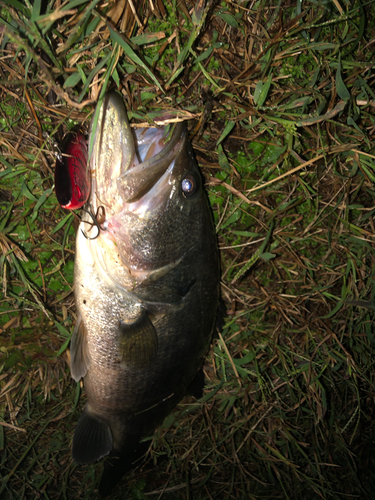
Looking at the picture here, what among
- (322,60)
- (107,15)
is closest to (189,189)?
(107,15)

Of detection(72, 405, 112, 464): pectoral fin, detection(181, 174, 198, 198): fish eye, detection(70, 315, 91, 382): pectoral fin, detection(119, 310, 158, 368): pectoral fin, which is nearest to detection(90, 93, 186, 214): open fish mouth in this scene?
detection(181, 174, 198, 198): fish eye

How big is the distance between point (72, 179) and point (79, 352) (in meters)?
1.26

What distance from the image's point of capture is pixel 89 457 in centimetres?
236

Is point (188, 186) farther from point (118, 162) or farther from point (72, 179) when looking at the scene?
point (72, 179)

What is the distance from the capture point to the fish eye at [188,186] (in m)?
1.79

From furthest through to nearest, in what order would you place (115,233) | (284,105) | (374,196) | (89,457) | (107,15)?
(374,196) → (89,457) → (284,105) → (107,15) → (115,233)

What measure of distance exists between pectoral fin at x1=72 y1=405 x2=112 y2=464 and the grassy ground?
0.38 metres

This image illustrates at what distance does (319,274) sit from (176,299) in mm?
1511

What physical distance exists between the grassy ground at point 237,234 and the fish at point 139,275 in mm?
421

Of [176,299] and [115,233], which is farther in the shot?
[176,299]

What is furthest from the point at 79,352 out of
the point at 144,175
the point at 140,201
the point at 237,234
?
the point at 237,234

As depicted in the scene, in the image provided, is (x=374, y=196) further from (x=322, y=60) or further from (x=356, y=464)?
(x=356, y=464)

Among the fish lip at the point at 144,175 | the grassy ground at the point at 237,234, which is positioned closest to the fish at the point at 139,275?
the fish lip at the point at 144,175

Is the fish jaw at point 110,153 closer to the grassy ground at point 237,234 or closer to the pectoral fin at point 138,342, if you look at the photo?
the grassy ground at point 237,234
